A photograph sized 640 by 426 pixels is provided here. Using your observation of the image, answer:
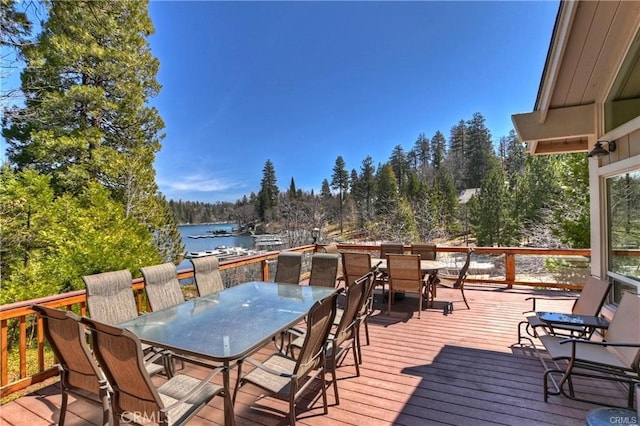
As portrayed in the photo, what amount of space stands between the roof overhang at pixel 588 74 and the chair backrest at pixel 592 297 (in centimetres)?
195

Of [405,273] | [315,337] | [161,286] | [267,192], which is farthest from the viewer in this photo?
[267,192]

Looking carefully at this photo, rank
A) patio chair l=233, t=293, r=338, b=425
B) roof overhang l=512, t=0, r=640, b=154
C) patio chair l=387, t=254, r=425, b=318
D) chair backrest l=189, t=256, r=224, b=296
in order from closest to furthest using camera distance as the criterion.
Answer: patio chair l=233, t=293, r=338, b=425 < roof overhang l=512, t=0, r=640, b=154 < chair backrest l=189, t=256, r=224, b=296 < patio chair l=387, t=254, r=425, b=318

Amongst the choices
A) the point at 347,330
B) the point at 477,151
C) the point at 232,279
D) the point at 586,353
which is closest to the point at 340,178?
the point at 477,151

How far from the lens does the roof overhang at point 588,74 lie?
10.1ft

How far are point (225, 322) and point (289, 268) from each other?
220 cm

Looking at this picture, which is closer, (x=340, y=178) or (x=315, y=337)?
(x=315, y=337)

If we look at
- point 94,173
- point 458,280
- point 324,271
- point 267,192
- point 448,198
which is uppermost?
point 267,192

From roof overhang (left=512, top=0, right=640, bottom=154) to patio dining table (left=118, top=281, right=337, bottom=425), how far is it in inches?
158

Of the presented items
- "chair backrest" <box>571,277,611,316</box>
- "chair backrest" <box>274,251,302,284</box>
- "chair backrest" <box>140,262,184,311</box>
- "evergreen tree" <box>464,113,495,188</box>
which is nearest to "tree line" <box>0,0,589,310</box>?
"chair backrest" <box>140,262,184,311</box>

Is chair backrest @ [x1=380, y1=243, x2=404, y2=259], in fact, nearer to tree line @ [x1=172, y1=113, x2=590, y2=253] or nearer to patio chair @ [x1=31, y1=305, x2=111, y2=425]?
patio chair @ [x1=31, y1=305, x2=111, y2=425]

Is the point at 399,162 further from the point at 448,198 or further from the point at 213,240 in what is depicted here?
the point at 213,240

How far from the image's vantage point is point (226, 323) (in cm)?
263

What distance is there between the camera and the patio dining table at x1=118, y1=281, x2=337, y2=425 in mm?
2088

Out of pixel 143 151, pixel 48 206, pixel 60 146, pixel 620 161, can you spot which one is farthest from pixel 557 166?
pixel 60 146
